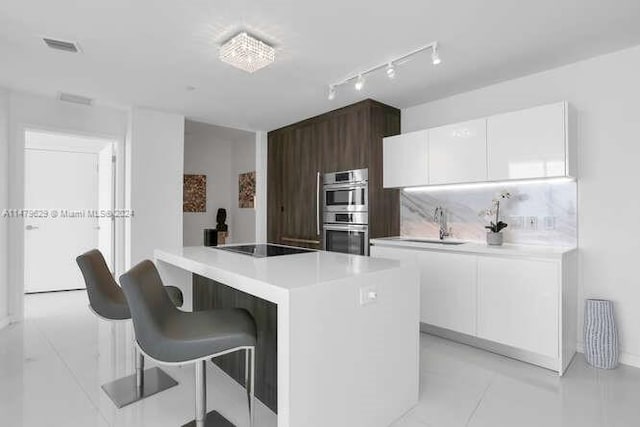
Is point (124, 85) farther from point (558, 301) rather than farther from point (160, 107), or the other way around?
point (558, 301)

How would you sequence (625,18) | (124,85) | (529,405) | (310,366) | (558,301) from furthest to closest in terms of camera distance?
1. (124,85)
2. (558,301)
3. (625,18)
4. (529,405)
5. (310,366)

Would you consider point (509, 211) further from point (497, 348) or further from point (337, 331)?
point (337, 331)

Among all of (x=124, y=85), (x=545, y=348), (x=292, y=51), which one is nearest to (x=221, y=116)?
(x=124, y=85)

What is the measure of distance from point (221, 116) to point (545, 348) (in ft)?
14.0

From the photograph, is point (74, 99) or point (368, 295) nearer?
point (368, 295)

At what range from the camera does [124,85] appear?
137 inches

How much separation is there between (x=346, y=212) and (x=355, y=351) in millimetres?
2548

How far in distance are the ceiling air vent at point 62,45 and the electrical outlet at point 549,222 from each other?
13.4ft

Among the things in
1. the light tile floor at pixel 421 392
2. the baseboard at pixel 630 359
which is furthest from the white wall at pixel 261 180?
the baseboard at pixel 630 359

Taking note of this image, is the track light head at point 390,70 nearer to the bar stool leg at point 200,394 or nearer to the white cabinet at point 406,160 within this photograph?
the white cabinet at point 406,160

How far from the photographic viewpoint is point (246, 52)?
2395 millimetres

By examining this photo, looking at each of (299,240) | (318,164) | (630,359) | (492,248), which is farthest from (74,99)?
(630,359)

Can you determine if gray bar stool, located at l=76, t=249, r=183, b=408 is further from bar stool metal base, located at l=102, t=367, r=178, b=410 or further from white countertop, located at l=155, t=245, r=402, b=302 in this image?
white countertop, located at l=155, t=245, r=402, b=302

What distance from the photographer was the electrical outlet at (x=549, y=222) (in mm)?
3039
